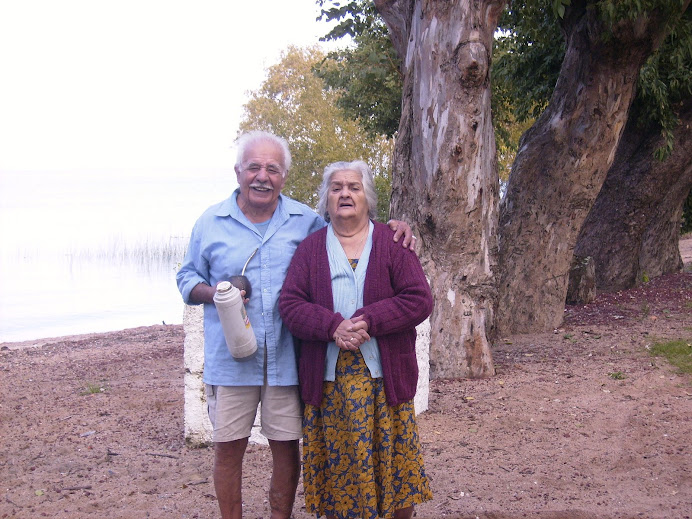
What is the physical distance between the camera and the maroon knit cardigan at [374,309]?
11.1 feet

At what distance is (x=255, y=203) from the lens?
141 inches

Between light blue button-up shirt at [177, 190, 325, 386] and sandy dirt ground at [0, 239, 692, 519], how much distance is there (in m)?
1.18

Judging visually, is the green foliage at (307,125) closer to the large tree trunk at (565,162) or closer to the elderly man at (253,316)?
the large tree trunk at (565,162)

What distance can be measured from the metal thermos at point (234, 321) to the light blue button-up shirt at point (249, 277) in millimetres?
129

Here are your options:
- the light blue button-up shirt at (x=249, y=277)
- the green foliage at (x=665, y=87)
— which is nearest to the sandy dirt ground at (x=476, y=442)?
the light blue button-up shirt at (x=249, y=277)

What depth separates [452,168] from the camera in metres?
6.50

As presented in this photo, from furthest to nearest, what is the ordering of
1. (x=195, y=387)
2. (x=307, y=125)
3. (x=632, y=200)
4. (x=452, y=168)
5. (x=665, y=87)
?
1. (x=307, y=125)
2. (x=632, y=200)
3. (x=665, y=87)
4. (x=452, y=168)
5. (x=195, y=387)

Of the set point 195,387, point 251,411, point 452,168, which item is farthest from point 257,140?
point 452,168

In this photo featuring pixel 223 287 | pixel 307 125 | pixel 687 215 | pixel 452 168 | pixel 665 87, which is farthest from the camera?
pixel 307 125

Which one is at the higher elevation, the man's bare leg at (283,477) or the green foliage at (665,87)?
the green foliage at (665,87)

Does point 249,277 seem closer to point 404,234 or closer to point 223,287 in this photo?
point 223,287

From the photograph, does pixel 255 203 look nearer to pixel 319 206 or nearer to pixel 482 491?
pixel 319 206

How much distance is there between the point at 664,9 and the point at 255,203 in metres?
5.65

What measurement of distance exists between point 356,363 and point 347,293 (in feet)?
1.07
